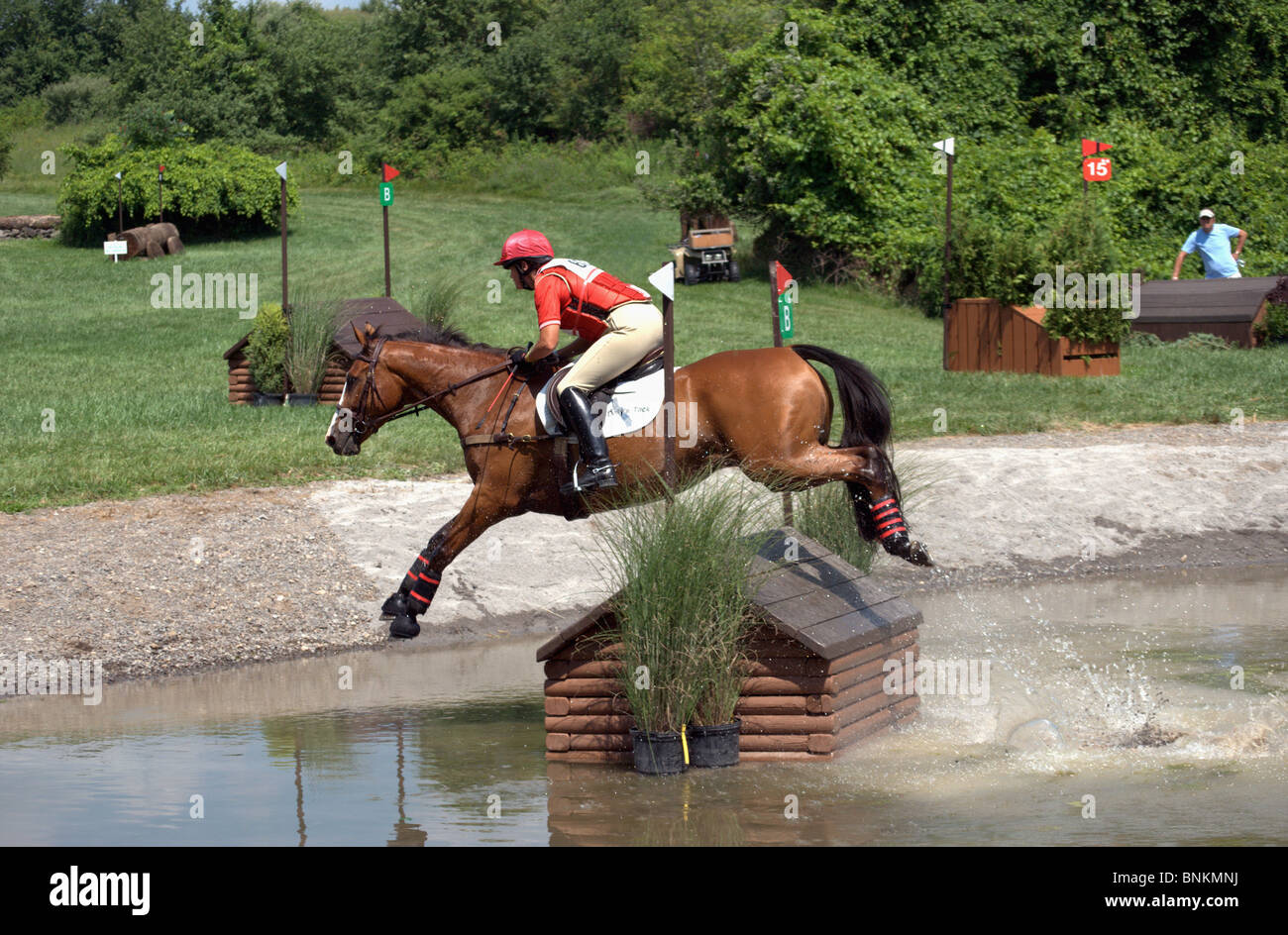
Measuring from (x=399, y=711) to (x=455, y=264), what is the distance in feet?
77.5

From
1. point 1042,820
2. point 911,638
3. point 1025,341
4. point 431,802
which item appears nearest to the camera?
point 1042,820

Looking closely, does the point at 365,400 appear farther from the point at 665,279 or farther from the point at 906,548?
the point at 906,548

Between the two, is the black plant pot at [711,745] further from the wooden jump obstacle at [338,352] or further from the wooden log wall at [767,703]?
the wooden jump obstacle at [338,352]

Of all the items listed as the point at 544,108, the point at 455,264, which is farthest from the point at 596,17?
the point at 455,264

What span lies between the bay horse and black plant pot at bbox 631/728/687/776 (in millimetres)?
1325

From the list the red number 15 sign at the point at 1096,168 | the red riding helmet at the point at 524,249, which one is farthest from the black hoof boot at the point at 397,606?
the red number 15 sign at the point at 1096,168

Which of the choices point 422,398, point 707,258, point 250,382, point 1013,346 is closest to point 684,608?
point 422,398

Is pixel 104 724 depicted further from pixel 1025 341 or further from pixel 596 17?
pixel 596 17

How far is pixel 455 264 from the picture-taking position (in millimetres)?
31812

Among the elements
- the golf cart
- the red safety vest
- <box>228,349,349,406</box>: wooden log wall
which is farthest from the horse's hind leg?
the golf cart

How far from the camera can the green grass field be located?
46.3 feet

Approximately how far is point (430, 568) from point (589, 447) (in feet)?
3.70

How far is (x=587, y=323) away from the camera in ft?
27.5

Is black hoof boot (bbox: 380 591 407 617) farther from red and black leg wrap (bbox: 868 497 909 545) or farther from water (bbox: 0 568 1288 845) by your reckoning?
red and black leg wrap (bbox: 868 497 909 545)
